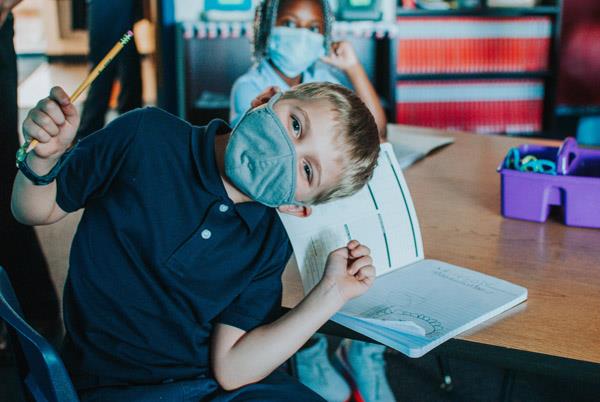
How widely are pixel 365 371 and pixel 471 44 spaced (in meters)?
2.98

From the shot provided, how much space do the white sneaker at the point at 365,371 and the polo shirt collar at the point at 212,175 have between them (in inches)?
36.2

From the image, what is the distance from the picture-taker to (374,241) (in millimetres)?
1182

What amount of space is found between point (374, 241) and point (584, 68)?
3.93 metres

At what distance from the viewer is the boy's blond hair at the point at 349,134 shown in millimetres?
1061

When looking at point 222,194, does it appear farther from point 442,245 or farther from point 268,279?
point 442,245

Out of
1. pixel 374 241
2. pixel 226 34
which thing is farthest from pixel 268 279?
pixel 226 34

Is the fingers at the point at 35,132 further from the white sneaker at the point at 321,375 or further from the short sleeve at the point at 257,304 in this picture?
the white sneaker at the point at 321,375

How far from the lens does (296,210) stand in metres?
1.16

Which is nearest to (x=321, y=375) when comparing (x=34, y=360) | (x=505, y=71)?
(x=34, y=360)

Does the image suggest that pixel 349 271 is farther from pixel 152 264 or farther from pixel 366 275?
pixel 152 264

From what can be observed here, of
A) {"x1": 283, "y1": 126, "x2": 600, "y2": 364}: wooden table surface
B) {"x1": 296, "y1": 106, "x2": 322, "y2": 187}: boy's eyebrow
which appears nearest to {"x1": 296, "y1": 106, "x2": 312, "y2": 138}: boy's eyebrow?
{"x1": 296, "y1": 106, "x2": 322, "y2": 187}: boy's eyebrow

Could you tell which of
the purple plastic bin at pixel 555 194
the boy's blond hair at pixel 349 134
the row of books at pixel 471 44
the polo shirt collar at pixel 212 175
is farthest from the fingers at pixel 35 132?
the row of books at pixel 471 44

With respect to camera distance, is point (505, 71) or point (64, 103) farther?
point (505, 71)

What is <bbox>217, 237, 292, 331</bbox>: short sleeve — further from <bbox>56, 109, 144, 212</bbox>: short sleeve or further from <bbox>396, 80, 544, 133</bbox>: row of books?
<bbox>396, 80, 544, 133</bbox>: row of books
